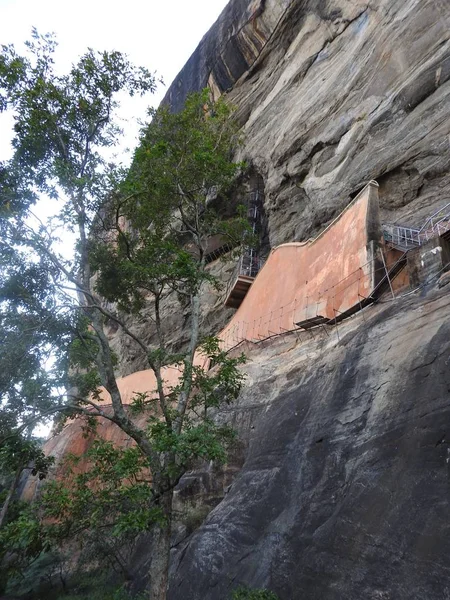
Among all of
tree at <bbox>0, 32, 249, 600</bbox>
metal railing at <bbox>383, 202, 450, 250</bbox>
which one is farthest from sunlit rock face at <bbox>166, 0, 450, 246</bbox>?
tree at <bbox>0, 32, 249, 600</bbox>

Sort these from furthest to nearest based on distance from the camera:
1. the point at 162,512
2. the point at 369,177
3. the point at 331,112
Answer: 1. the point at 331,112
2. the point at 369,177
3. the point at 162,512

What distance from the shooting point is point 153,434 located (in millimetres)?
7172

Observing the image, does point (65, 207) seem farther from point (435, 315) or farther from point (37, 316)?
point (435, 315)

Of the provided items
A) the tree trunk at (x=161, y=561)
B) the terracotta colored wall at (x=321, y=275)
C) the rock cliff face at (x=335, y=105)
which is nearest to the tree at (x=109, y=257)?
the tree trunk at (x=161, y=561)

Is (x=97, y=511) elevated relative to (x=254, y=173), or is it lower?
lower

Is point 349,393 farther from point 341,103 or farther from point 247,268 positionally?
point 247,268

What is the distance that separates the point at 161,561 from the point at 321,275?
791 centimetres

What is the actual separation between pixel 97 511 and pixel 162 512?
1007 mm

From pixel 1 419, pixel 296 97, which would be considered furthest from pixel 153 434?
pixel 296 97

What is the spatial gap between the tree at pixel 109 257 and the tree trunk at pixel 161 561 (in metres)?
0.01

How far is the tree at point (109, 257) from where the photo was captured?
7.80 m

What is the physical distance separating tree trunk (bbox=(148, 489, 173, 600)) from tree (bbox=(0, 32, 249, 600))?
0.01 metres

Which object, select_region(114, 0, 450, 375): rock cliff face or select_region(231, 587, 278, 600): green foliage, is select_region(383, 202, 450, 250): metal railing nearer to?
select_region(114, 0, 450, 375): rock cliff face

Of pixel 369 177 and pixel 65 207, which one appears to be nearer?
pixel 65 207
